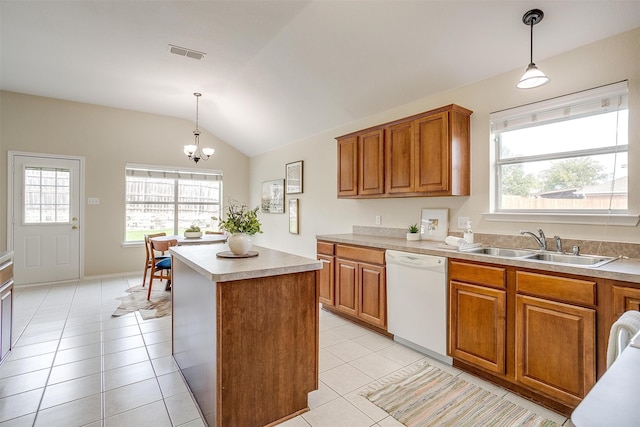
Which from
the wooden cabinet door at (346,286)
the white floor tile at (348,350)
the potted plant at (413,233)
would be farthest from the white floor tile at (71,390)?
the potted plant at (413,233)

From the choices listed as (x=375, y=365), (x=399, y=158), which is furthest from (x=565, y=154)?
(x=375, y=365)

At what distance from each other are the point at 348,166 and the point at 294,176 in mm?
1732

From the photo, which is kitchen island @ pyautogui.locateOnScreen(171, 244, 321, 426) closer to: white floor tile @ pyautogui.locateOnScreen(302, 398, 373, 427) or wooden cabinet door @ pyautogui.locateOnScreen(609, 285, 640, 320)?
white floor tile @ pyautogui.locateOnScreen(302, 398, 373, 427)

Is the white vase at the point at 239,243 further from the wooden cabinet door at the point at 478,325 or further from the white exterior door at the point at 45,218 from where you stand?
the white exterior door at the point at 45,218

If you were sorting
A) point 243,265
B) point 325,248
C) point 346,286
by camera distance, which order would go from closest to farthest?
point 243,265 < point 346,286 < point 325,248

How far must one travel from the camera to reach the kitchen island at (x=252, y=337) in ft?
5.61

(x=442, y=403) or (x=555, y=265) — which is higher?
(x=555, y=265)

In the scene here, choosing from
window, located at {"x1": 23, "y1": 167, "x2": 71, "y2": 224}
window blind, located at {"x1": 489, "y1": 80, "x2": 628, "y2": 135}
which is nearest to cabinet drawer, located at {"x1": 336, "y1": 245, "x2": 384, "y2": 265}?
window blind, located at {"x1": 489, "y1": 80, "x2": 628, "y2": 135}

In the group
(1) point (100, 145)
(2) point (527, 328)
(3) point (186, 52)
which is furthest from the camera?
(1) point (100, 145)

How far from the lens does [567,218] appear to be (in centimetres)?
240

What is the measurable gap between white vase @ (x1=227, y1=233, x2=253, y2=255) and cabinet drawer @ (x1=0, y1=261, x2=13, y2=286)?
76.4 inches

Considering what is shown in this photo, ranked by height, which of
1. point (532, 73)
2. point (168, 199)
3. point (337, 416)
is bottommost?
point (337, 416)

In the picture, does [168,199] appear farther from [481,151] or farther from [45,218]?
[481,151]

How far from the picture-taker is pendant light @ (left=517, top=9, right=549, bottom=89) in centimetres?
208
